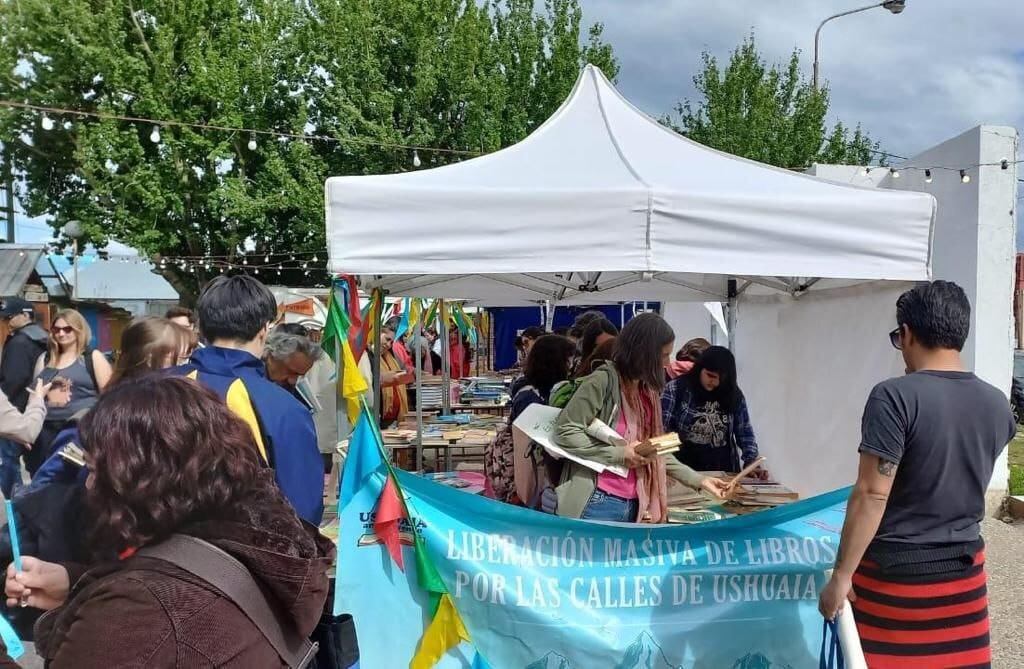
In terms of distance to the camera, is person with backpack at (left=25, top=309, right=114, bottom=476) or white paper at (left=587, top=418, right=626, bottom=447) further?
person with backpack at (left=25, top=309, right=114, bottom=476)

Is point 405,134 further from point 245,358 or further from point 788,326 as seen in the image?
point 245,358

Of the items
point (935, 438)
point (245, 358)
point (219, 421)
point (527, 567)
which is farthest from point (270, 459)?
point (935, 438)

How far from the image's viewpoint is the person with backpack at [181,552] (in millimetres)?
1117

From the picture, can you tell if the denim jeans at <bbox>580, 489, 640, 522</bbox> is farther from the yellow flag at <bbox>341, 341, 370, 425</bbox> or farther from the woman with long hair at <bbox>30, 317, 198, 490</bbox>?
the woman with long hair at <bbox>30, 317, 198, 490</bbox>

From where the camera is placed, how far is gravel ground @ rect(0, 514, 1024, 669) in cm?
391

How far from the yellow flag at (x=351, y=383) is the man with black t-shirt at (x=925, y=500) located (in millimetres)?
1879

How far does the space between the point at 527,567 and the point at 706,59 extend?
738 inches

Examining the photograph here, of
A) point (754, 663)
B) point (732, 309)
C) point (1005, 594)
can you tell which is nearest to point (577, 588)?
point (754, 663)

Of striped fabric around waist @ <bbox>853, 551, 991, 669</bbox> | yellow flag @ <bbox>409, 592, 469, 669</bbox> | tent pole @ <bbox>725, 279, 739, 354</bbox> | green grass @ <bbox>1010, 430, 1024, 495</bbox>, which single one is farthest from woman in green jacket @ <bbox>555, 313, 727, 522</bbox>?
green grass @ <bbox>1010, 430, 1024, 495</bbox>

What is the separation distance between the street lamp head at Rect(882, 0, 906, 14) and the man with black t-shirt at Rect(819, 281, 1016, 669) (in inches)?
647

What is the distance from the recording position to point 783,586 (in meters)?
2.98

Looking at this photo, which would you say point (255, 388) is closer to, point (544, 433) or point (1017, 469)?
point (544, 433)

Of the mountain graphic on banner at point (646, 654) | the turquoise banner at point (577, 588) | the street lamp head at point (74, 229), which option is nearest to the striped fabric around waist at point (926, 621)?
the turquoise banner at point (577, 588)

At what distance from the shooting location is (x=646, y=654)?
Answer: 2908 mm
